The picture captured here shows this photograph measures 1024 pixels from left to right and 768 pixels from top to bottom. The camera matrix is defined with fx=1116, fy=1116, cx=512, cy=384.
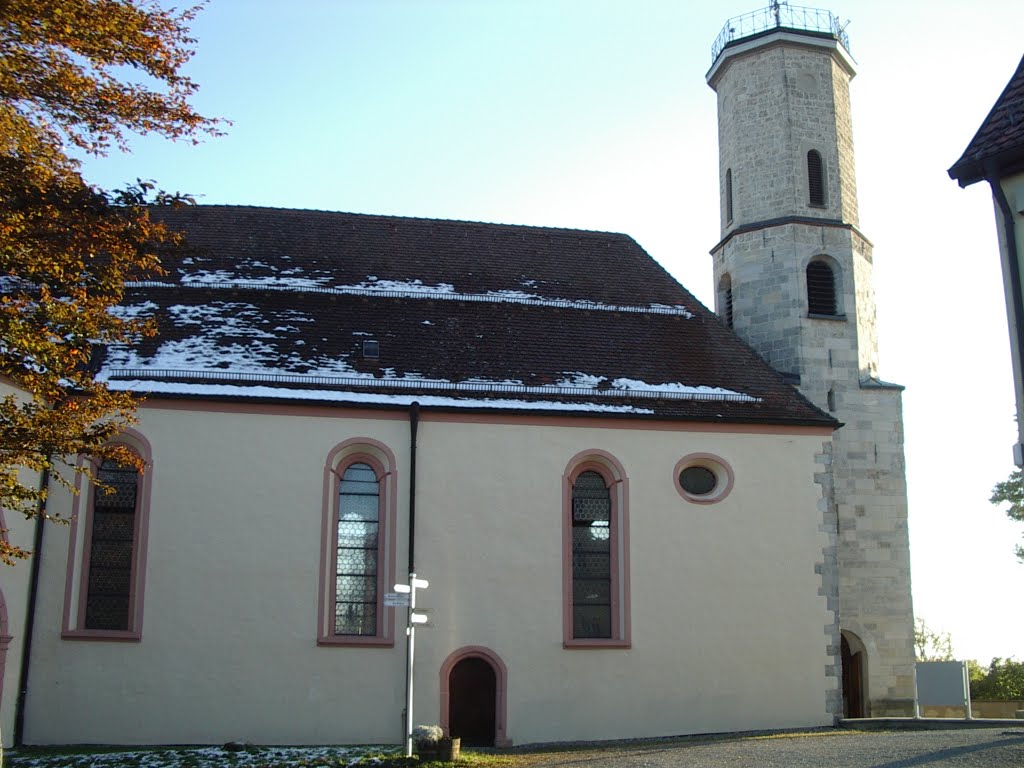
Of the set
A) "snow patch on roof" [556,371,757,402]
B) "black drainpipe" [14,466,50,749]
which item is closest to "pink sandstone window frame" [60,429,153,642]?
"black drainpipe" [14,466,50,749]

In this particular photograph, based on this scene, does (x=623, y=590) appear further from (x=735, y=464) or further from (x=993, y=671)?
(x=993, y=671)

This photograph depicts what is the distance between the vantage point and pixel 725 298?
23.6 meters

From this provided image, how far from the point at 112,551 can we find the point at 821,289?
14.1m

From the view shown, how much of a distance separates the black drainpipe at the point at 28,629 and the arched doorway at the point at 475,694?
19.4 feet

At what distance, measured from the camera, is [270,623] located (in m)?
16.5

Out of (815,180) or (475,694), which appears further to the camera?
(815,180)

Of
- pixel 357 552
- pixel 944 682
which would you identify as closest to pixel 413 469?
pixel 357 552

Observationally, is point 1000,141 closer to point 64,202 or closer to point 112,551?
point 64,202

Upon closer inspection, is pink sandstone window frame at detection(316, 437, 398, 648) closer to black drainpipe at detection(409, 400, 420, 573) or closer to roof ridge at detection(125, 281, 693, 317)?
black drainpipe at detection(409, 400, 420, 573)

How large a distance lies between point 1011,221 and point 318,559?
10.6 metres

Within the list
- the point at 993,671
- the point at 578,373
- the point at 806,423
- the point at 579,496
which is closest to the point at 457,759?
the point at 579,496

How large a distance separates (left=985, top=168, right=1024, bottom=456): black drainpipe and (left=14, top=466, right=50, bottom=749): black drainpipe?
12.5 meters

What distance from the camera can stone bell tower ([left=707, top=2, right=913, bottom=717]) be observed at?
67.0 feet

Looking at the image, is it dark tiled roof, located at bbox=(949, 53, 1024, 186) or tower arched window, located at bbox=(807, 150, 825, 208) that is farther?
tower arched window, located at bbox=(807, 150, 825, 208)
